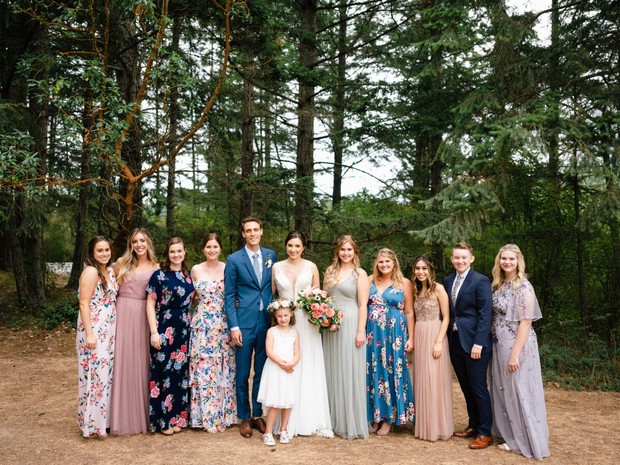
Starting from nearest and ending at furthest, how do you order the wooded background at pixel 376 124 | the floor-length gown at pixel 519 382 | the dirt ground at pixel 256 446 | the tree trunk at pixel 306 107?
the dirt ground at pixel 256 446 < the floor-length gown at pixel 519 382 < the wooded background at pixel 376 124 < the tree trunk at pixel 306 107

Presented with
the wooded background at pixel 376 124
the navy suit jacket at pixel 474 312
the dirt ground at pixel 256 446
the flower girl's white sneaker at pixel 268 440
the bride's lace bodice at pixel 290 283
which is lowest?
the dirt ground at pixel 256 446

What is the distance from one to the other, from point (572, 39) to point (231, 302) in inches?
289

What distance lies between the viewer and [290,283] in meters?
5.29

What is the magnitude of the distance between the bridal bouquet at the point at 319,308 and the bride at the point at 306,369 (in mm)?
184

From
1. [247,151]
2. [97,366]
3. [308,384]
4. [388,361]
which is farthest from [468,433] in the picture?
[247,151]

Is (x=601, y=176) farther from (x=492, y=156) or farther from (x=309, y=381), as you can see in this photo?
(x=309, y=381)

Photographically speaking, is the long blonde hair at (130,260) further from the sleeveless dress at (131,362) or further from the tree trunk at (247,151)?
the tree trunk at (247,151)

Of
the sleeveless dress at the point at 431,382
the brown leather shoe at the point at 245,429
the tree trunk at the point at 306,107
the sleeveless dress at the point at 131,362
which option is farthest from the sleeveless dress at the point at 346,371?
the tree trunk at the point at 306,107

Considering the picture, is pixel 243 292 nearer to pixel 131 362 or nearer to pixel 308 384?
pixel 308 384

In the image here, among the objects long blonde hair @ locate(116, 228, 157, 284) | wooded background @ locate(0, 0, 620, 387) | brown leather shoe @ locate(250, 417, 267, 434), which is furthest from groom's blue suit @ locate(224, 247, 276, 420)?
wooded background @ locate(0, 0, 620, 387)

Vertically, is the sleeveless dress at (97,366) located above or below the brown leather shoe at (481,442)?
above

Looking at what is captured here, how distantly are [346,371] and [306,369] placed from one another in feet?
1.30

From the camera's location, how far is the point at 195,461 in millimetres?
4527

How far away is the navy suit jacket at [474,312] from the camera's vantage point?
486 centimetres
